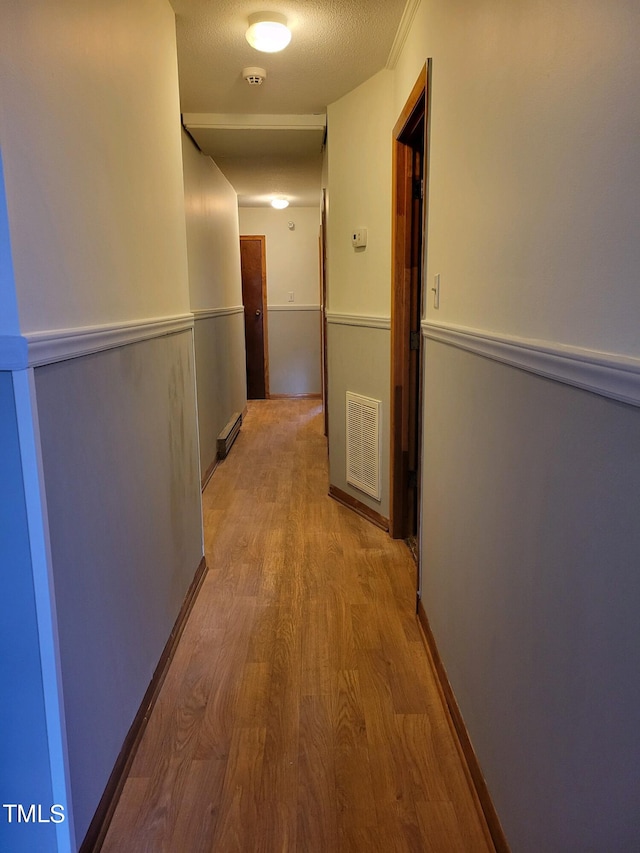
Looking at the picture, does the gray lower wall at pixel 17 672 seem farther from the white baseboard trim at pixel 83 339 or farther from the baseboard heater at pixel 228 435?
the baseboard heater at pixel 228 435

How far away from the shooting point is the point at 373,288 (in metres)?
2.96

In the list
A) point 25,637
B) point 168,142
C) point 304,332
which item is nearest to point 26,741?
point 25,637

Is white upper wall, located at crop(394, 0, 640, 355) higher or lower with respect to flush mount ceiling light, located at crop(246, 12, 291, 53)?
lower

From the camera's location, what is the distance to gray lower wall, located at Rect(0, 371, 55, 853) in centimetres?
99

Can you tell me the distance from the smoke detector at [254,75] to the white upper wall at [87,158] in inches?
26.6

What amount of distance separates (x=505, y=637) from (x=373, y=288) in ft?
6.87

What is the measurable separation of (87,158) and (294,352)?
19.1 feet

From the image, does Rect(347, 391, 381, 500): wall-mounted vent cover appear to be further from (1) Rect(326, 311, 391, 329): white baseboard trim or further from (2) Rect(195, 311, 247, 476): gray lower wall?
(2) Rect(195, 311, 247, 476): gray lower wall

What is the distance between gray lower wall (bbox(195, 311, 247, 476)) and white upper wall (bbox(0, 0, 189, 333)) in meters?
1.79

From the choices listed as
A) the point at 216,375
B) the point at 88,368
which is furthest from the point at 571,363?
the point at 216,375

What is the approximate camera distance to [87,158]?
1.29 m

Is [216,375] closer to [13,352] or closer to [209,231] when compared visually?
[209,231]

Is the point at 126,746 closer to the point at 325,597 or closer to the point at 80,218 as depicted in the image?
the point at 325,597

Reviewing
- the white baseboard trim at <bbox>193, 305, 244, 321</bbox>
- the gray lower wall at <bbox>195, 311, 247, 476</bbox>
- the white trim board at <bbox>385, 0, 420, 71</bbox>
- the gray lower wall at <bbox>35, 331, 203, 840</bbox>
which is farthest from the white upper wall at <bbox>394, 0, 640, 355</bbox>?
the gray lower wall at <bbox>195, 311, 247, 476</bbox>
